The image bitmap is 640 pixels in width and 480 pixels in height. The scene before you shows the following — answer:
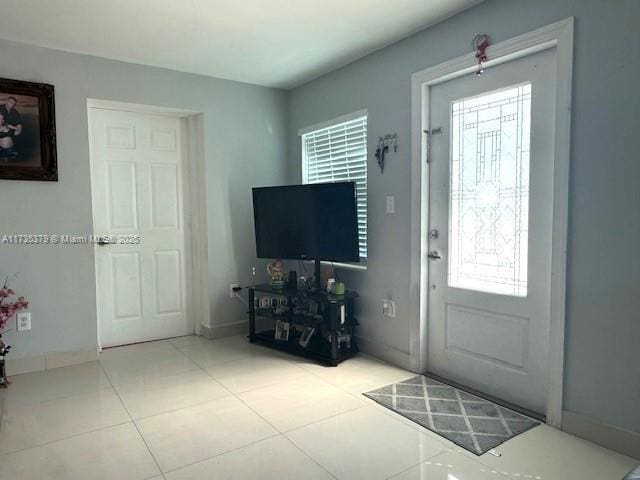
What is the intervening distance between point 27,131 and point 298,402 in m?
2.75

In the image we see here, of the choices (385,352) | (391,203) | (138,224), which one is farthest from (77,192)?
(385,352)

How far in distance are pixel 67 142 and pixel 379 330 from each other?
284 centimetres

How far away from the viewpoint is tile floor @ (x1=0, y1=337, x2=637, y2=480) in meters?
2.00

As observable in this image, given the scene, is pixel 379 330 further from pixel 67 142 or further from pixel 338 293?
pixel 67 142

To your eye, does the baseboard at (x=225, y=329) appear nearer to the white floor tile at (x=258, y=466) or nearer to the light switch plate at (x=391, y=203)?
the light switch plate at (x=391, y=203)

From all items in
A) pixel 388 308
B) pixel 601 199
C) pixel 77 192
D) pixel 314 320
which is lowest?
pixel 314 320

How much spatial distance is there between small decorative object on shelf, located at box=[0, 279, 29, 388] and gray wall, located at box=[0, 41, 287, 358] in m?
0.07

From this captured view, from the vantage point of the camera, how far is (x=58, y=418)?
253cm

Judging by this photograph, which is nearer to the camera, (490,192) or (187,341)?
(490,192)

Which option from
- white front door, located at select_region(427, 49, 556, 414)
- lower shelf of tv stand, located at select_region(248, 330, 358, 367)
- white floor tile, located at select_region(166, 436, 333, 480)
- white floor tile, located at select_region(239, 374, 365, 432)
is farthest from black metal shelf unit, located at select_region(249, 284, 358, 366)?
white floor tile, located at select_region(166, 436, 333, 480)

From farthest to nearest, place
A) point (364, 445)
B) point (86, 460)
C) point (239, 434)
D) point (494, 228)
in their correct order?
1. point (494, 228)
2. point (239, 434)
3. point (364, 445)
4. point (86, 460)

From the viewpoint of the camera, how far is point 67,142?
3359mm

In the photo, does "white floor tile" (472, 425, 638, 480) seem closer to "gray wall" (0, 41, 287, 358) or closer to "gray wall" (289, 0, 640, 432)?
"gray wall" (289, 0, 640, 432)

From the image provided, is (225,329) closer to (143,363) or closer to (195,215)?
(143,363)
